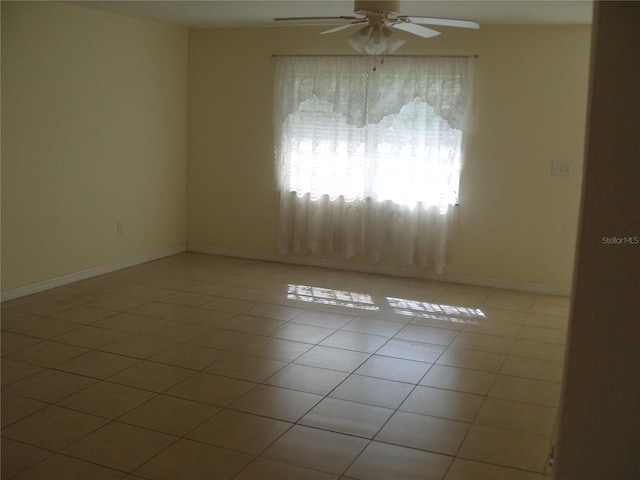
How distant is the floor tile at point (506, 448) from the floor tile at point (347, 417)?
0.44 metres

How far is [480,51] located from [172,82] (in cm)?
303

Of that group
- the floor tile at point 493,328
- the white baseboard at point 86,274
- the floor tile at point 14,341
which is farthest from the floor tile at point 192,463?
the white baseboard at point 86,274

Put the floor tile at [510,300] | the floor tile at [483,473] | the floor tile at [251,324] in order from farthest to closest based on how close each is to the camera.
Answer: the floor tile at [510,300] → the floor tile at [251,324] → the floor tile at [483,473]

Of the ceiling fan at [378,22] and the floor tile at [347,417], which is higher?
the ceiling fan at [378,22]

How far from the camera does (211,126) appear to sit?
6.91m

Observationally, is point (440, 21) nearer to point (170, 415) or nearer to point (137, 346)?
point (170, 415)

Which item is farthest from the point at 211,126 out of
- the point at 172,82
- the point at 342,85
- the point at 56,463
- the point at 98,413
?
the point at 56,463

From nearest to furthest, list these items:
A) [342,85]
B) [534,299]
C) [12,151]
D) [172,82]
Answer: [12,151] < [534,299] < [342,85] < [172,82]

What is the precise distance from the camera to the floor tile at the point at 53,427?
295 centimetres

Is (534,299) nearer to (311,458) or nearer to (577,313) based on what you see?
(311,458)

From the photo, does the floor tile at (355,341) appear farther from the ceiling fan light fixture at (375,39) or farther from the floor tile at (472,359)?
the ceiling fan light fixture at (375,39)

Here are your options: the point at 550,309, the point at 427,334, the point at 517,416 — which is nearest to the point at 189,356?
the point at 427,334

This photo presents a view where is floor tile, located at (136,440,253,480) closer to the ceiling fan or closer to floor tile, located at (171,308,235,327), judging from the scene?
floor tile, located at (171,308,235,327)

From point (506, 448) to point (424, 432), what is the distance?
0.38 m
